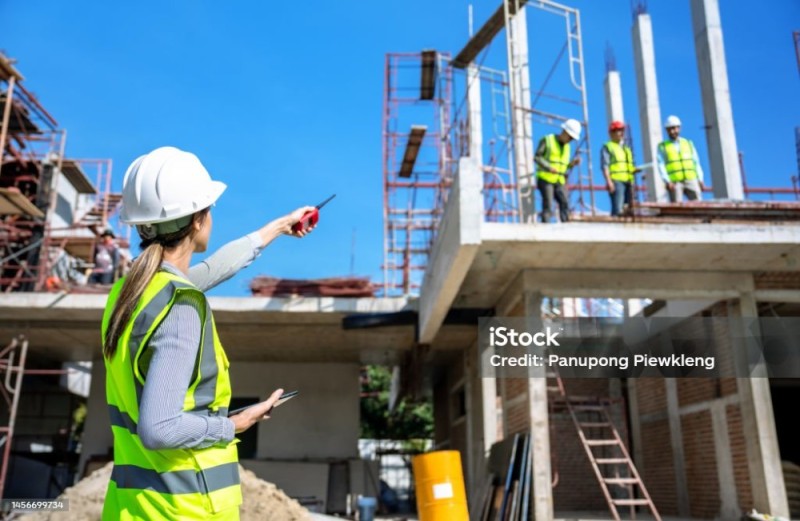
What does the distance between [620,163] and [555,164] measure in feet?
3.81

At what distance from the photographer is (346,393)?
60.6 ft

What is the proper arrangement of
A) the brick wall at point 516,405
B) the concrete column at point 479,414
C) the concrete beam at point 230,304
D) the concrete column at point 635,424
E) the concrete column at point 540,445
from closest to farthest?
the concrete column at point 540,445 < the brick wall at point 516,405 < the concrete column at point 479,414 < the concrete beam at point 230,304 < the concrete column at point 635,424

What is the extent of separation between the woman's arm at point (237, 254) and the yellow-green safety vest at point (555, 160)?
28.1 ft

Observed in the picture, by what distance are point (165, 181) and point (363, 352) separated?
15845 mm

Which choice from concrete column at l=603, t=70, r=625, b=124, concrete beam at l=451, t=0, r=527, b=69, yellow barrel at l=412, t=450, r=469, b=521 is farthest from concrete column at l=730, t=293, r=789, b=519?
concrete column at l=603, t=70, r=625, b=124

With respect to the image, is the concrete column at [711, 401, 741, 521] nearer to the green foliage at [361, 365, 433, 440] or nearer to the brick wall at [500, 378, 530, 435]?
the brick wall at [500, 378, 530, 435]

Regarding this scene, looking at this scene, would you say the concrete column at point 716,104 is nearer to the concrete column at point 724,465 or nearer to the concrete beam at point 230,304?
the concrete column at point 724,465

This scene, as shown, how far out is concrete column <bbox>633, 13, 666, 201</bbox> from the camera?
752 inches

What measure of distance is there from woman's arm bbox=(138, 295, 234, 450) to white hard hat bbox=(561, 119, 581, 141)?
392 inches

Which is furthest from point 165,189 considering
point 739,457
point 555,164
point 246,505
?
point 739,457

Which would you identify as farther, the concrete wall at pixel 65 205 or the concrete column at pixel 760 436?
the concrete wall at pixel 65 205

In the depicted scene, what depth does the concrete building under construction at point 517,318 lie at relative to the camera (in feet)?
31.8

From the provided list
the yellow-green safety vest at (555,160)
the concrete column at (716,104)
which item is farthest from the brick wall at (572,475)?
the concrete column at (716,104)

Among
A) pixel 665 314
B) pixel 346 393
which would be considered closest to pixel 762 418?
pixel 665 314
